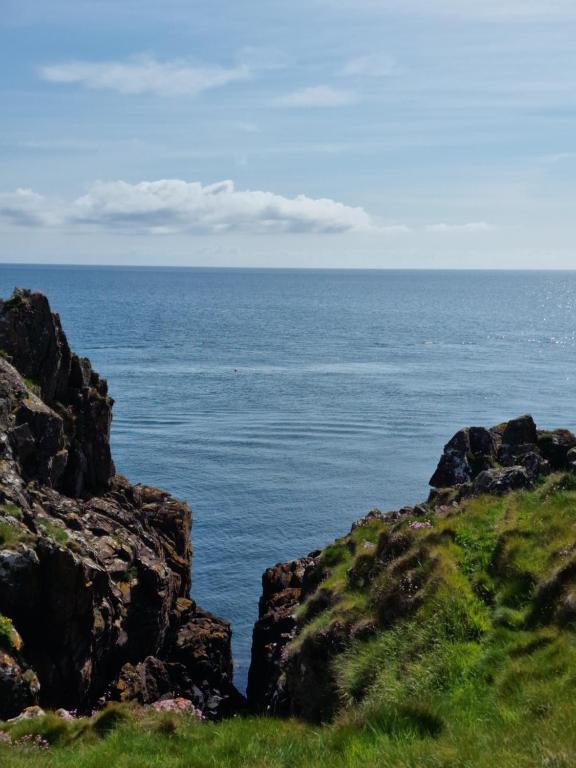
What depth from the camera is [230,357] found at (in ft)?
494

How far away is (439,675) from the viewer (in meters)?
18.0

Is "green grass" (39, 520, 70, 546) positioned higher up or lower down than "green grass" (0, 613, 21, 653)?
higher up

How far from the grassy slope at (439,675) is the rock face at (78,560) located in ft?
32.5

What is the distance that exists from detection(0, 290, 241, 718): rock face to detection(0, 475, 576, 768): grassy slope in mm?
9892

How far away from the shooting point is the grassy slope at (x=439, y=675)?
13555 millimetres

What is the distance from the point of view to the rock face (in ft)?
95.2

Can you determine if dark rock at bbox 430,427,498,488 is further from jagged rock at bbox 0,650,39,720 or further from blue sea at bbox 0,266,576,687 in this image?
jagged rock at bbox 0,650,39,720

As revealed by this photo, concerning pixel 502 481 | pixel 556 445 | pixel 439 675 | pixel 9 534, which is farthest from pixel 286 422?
pixel 439 675

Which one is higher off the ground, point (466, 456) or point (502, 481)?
point (502, 481)

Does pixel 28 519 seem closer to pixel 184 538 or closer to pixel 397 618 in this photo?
pixel 397 618

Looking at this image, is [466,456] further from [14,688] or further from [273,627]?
[14,688]

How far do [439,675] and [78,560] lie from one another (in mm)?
17578

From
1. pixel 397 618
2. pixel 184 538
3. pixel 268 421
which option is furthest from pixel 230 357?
pixel 397 618

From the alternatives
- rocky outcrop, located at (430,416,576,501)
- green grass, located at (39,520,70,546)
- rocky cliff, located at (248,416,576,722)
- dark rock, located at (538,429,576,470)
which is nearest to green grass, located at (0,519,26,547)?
green grass, located at (39,520,70,546)
